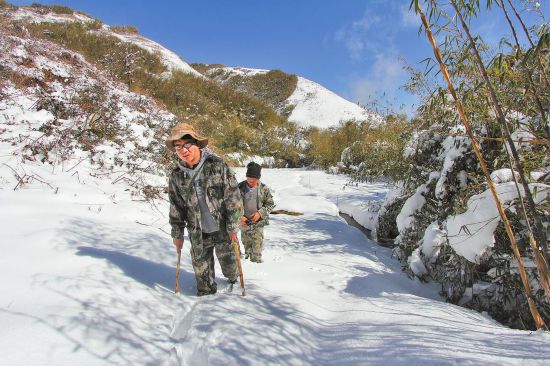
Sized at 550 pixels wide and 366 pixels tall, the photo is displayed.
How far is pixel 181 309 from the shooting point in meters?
2.64

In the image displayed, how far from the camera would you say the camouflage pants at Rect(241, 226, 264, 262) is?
14.9ft

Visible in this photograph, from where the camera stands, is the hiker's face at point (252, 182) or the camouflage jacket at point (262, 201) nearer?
the hiker's face at point (252, 182)

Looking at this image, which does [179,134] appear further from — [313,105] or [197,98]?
[313,105]

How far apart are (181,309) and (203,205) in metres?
0.88

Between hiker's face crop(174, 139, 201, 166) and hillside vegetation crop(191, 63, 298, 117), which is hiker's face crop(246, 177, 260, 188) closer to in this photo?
hiker's face crop(174, 139, 201, 166)

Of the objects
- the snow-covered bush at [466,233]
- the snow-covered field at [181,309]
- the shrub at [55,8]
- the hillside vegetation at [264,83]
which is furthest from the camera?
the hillside vegetation at [264,83]

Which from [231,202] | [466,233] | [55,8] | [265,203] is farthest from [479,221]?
[55,8]

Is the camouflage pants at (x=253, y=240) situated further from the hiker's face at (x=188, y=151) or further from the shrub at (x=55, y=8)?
the shrub at (x=55, y=8)

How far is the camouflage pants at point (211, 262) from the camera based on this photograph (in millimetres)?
2973

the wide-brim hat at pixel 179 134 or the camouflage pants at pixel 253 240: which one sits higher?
the wide-brim hat at pixel 179 134

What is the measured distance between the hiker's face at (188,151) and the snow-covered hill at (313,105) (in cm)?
1861

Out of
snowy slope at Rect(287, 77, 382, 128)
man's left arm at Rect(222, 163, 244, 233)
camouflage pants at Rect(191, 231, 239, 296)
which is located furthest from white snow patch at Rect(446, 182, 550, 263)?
snowy slope at Rect(287, 77, 382, 128)

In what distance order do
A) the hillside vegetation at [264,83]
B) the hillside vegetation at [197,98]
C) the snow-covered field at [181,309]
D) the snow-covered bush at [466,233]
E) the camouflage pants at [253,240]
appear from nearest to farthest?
1. the snow-covered field at [181,309]
2. the snow-covered bush at [466,233]
3. the camouflage pants at [253,240]
4. the hillside vegetation at [197,98]
5. the hillside vegetation at [264,83]

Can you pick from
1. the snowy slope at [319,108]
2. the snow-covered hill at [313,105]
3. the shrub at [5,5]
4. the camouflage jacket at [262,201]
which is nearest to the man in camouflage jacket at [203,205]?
the camouflage jacket at [262,201]
